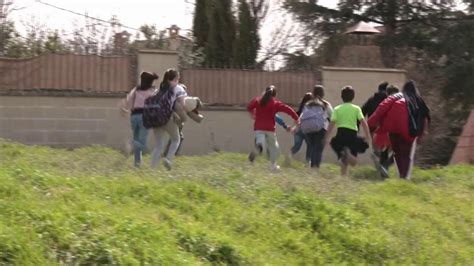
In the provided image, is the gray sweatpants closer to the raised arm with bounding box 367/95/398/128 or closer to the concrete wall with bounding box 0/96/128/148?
the raised arm with bounding box 367/95/398/128

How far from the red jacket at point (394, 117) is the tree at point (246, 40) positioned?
407 inches

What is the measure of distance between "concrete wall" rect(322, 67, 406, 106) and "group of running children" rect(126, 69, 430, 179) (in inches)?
196

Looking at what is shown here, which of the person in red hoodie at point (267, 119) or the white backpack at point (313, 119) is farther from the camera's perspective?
the white backpack at point (313, 119)

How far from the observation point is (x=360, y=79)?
69.7ft

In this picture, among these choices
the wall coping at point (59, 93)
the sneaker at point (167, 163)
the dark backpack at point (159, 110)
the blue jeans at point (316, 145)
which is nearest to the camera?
the sneaker at point (167, 163)

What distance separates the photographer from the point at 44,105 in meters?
20.0

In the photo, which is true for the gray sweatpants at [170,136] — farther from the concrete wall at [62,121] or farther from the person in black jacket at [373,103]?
the concrete wall at [62,121]

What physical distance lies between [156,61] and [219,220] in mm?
11766

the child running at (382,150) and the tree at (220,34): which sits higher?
the tree at (220,34)

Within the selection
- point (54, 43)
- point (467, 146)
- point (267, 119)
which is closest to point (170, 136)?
point (267, 119)

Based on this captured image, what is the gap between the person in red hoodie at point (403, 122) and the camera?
13945mm

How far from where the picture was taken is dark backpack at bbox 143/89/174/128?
12.9 metres

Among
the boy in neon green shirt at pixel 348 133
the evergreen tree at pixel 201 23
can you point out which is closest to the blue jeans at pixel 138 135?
the boy in neon green shirt at pixel 348 133

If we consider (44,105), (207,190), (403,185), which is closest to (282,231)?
(207,190)
